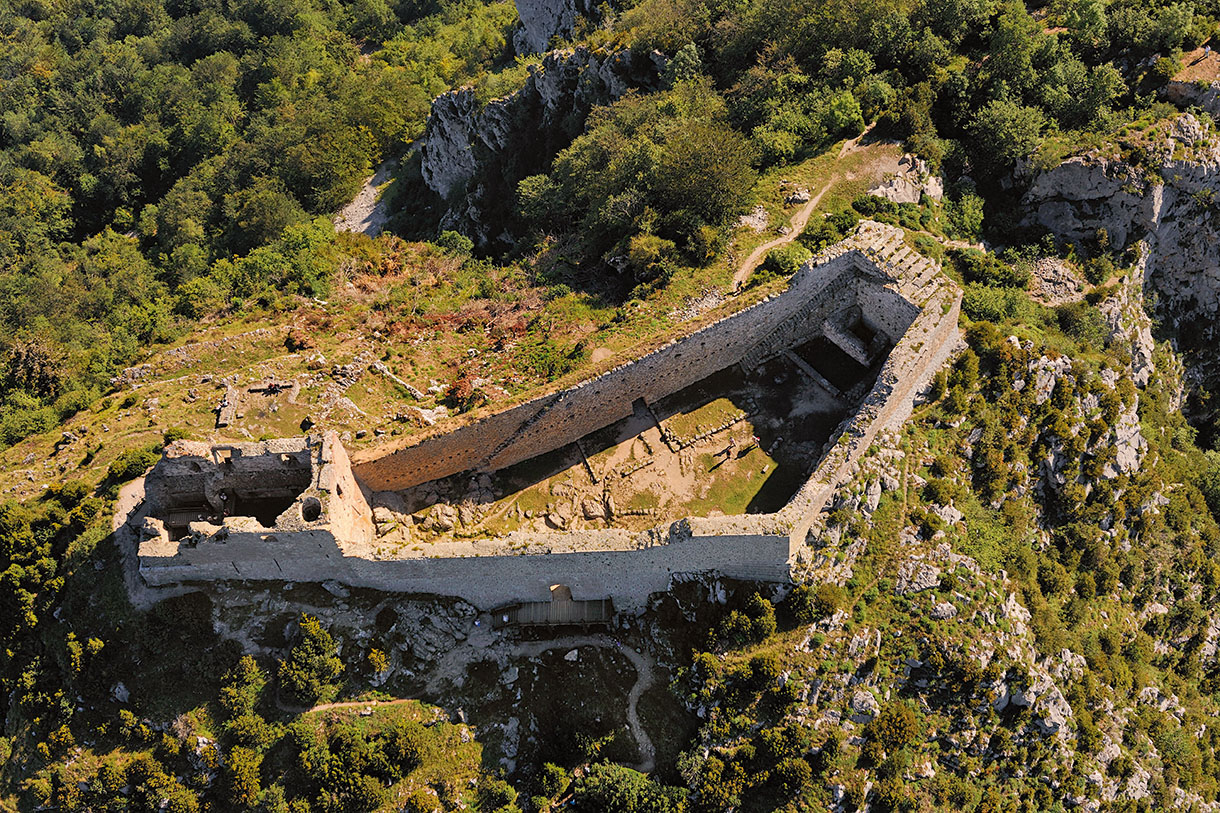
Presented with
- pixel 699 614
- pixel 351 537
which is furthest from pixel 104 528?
pixel 699 614

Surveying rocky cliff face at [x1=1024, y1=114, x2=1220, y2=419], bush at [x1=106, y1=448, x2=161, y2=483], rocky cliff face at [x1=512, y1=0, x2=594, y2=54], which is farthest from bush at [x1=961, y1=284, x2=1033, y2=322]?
rocky cliff face at [x1=512, y1=0, x2=594, y2=54]

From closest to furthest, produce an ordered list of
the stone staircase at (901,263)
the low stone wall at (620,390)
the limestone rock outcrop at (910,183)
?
the low stone wall at (620,390), the stone staircase at (901,263), the limestone rock outcrop at (910,183)

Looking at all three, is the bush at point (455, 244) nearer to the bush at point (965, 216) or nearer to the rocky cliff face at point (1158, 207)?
the bush at point (965, 216)

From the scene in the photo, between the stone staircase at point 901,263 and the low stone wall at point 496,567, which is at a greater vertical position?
the stone staircase at point 901,263

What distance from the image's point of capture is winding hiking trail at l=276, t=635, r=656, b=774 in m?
34.8

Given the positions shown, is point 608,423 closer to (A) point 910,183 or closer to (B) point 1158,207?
(A) point 910,183

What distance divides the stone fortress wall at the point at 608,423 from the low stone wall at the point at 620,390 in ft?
0.23

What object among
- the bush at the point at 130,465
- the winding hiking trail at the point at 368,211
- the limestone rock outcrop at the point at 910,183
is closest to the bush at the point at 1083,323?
the limestone rock outcrop at the point at 910,183

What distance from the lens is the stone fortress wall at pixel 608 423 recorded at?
33688 mm

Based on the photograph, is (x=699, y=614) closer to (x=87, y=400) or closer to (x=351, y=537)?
(x=351, y=537)

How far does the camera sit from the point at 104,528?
3756 cm

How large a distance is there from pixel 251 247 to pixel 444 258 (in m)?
22.4

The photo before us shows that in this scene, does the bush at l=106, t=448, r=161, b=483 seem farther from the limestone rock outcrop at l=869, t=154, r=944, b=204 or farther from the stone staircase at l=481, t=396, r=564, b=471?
the limestone rock outcrop at l=869, t=154, r=944, b=204

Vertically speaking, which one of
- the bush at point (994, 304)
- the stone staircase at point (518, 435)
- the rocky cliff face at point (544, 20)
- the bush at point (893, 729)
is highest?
the rocky cliff face at point (544, 20)
